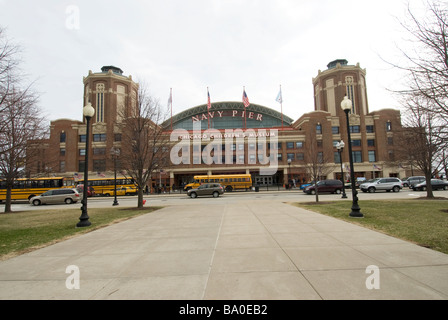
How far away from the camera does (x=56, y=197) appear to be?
26.5m

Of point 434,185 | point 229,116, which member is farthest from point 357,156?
point 229,116

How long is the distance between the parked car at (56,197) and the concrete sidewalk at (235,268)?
79.5 ft

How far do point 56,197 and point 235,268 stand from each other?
97.0ft

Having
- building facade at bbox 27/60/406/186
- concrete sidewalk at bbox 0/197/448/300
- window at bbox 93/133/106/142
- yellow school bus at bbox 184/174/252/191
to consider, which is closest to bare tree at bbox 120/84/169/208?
concrete sidewalk at bbox 0/197/448/300

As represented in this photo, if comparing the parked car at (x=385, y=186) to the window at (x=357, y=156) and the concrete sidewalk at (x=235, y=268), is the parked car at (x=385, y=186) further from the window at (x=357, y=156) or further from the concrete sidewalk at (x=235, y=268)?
the window at (x=357, y=156)

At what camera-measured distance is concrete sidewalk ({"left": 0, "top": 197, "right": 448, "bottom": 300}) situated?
324 centimetres

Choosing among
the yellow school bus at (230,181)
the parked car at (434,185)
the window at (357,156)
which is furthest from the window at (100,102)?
the window at (357,156)

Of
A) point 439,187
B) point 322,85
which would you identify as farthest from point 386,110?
point 439,187

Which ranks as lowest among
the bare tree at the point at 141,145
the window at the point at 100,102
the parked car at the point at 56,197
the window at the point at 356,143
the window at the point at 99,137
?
the parked car at the point at 56,197

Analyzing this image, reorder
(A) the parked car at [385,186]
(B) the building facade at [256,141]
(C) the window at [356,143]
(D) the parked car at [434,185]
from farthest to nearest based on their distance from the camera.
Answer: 1. (C) the window at [356,143]
2. (B) the building facade at [256,141]
3. (D) the parked car at [434,185]
4. (A) the parked car at [385,186]

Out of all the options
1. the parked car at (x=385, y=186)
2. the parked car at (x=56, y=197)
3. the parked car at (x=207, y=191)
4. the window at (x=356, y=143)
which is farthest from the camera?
the window at (x=356, y=143)

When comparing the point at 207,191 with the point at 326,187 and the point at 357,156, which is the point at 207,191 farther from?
the point at 357,156

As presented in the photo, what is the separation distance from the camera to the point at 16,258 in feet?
17.5

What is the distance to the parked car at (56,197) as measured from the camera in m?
26.1
